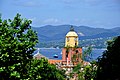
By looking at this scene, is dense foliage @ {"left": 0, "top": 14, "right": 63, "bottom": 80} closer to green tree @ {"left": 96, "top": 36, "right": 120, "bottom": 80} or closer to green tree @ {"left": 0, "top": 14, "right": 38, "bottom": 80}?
green tree @ {"left": 0, "top": 14, "right": 38, "bottom": 80}

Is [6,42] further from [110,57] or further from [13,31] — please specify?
[110,57]

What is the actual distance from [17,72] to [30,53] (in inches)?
46.7

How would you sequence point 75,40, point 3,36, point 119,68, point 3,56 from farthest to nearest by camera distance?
point 75,40 → point 3,36 → point 3,56 → point 119,68

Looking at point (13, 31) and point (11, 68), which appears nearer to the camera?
point (11, 68)

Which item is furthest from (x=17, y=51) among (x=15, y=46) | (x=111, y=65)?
(x=111, y=65)

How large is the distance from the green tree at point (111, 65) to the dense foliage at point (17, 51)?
3.64m

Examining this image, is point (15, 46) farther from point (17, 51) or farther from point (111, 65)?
point (111, 65)

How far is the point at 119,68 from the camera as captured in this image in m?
9.36

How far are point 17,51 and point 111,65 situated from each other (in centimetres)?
443

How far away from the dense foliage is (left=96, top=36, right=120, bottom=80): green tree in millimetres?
3641

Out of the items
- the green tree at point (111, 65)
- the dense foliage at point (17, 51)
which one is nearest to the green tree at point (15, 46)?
the dense foliage at point (17, 51)

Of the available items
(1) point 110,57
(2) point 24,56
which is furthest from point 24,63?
(1) point 110,57

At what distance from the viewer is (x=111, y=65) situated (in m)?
9.58

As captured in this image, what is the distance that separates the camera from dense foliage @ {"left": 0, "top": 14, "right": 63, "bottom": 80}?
12.8 meters
